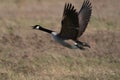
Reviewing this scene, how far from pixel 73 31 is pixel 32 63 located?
1304 mm

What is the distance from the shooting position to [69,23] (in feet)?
30.0

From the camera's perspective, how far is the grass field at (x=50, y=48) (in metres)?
9.52

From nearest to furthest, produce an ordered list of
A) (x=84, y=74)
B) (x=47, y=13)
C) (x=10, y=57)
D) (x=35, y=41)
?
1. (x=84, y=74)
2. (x=10, y=57)
3. (x=35, y=41)
4. (x=47, y=13)

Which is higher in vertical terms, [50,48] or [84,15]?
[84,15]

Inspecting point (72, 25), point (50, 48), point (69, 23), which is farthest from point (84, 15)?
point (50, 48)

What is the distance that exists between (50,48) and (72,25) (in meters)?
2.74

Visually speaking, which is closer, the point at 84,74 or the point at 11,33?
the point at 84,74

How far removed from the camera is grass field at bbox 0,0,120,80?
9.52 metres

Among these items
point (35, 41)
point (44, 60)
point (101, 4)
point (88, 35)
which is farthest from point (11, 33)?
point (101, 4)

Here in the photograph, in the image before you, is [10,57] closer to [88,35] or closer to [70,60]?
[70,60]

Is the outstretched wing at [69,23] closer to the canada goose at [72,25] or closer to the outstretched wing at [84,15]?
the canada goose at [72,25]

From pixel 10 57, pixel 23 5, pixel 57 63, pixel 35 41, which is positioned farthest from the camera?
pixel 23 5

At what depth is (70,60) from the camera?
1066 cm

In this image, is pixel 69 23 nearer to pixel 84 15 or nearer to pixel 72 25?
pixel 72 25
